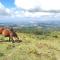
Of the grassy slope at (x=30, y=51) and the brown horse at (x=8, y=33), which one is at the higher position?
Result: the brown horse at (x=8, y=33)

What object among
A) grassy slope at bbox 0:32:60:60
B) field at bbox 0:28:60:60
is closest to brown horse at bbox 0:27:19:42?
field at bbox 0:28:60:60

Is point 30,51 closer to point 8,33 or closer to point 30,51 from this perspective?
point 30,51

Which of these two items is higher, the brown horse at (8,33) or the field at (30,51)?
the brown horse at (8,33)

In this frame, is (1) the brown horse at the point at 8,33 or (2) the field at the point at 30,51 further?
(1) the brown horse at the point at 8,33

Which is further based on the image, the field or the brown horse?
the brown horse

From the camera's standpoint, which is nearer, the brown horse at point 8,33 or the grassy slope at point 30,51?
the grassy slope at point 30,51

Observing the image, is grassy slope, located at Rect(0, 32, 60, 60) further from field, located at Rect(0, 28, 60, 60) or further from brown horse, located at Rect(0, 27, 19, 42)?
brown horse, located at Rect(0, 27, 19, 42)

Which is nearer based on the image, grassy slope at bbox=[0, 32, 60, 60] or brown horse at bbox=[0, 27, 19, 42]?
grassy slope at bbox=[0, 32, 60, 60]

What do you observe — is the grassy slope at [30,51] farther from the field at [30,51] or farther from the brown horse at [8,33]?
the brown horse at [8,33]

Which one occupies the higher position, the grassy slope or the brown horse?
the brown horse

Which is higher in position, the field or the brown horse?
the brown horse

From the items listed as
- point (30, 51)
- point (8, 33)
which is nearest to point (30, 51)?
point (30, 51)

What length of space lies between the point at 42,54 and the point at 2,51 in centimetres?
121

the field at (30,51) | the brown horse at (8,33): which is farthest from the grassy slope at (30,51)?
the brown horse at (8,33)
